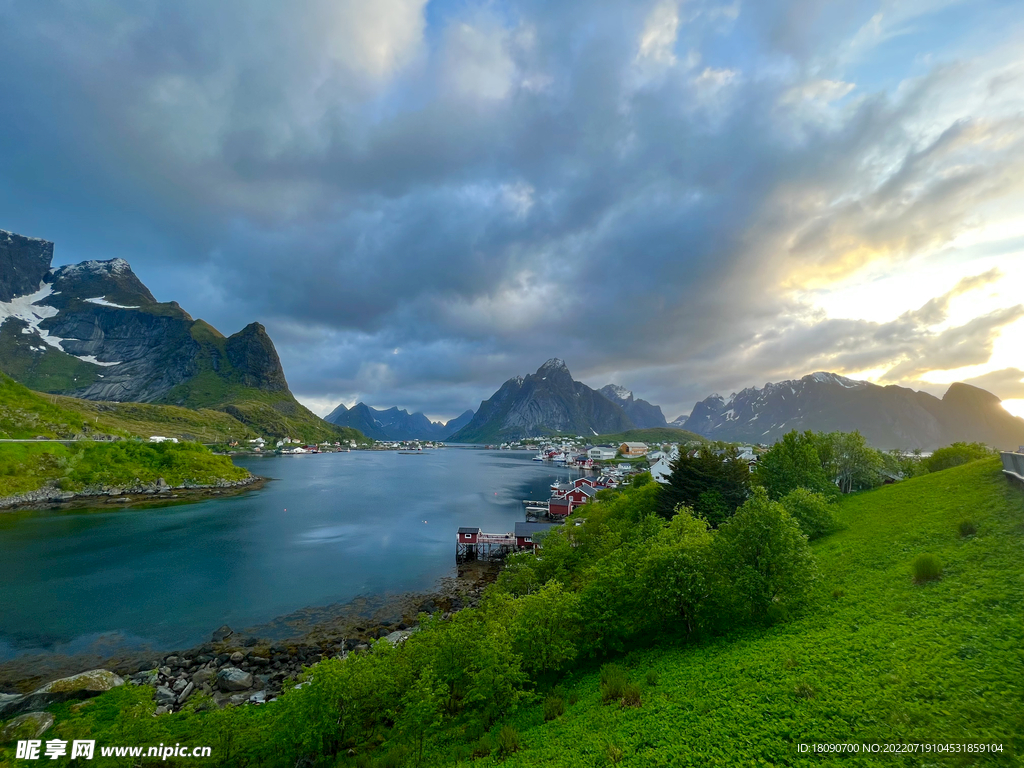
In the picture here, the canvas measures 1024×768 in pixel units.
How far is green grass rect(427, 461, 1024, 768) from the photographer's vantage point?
32.0 ft

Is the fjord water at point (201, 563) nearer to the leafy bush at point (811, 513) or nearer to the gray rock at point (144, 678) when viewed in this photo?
the gray rock at point (144, 678)

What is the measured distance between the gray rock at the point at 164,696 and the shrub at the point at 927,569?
38.3 meters

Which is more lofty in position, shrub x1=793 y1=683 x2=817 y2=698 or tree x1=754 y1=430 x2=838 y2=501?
tree x1=754 y1=430 x2=838 y2=501

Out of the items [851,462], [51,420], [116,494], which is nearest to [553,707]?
[851,462]

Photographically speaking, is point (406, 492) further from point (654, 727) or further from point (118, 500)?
point (654, 727)

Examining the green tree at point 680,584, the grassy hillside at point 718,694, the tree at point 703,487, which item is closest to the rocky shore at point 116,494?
the grassy hillside at point 718,694

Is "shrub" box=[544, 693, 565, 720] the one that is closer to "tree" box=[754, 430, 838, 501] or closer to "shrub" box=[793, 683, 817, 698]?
"shrub" box=[793, 683, 817, 698]

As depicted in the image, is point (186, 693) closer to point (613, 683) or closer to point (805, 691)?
point (613, 683)

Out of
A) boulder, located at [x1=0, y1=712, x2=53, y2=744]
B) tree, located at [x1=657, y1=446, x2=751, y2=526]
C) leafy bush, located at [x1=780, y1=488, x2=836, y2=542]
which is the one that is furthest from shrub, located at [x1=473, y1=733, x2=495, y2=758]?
tree, located at [x1=657, y1=446, x2=751, y2=526]

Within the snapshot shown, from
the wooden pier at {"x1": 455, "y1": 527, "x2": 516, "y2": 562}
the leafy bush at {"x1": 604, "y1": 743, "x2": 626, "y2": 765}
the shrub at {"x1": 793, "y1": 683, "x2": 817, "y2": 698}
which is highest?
the shrub at {"x1": 793, "y1": 683, "x2": 817, "y2": 698}

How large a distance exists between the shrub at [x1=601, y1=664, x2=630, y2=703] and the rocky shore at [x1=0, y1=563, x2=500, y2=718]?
9.84 m

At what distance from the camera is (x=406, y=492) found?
362ft

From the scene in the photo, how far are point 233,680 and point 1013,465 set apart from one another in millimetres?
49448

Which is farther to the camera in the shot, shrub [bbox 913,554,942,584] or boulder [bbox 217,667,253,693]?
boulder [bbox 217,667,253,693]
